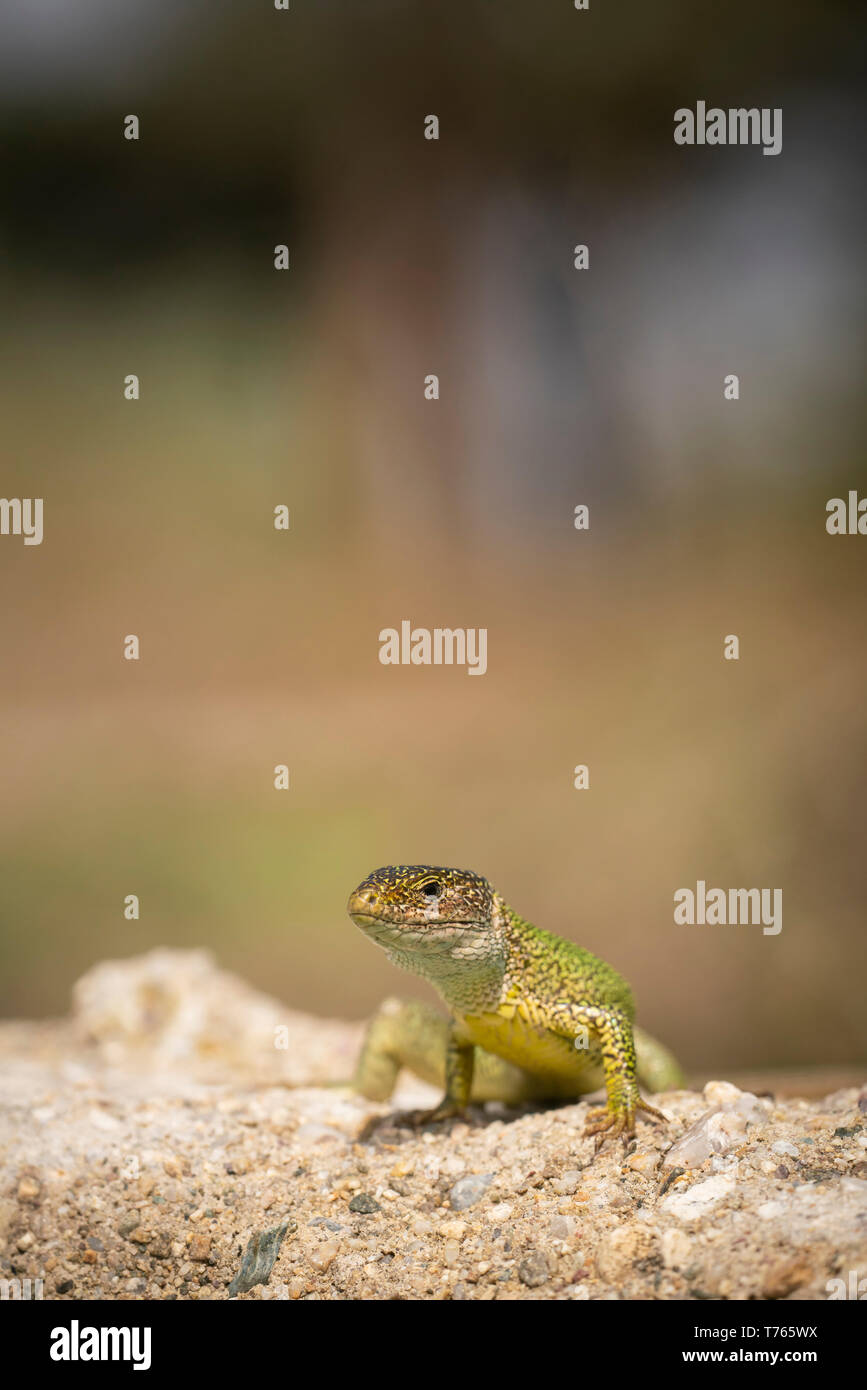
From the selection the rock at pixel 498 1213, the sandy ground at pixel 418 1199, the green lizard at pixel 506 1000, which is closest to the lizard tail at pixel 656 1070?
A: the green lizard at pixel 506 1000

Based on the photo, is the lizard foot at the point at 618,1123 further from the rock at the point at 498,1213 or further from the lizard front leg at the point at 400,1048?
the lizard front leg at the point at 400,1048

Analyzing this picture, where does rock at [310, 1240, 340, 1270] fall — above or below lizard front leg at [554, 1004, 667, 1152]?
below

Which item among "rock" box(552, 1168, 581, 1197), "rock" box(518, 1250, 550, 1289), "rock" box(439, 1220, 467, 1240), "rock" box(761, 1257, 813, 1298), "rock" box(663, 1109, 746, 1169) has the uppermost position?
"rock" box(663, 1109, 746, 1169)

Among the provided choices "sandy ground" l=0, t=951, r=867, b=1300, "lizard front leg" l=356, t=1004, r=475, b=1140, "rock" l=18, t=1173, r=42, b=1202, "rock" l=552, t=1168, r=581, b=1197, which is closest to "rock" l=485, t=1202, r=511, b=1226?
"sandy ground" l=0, t=951, r=867, b=1300

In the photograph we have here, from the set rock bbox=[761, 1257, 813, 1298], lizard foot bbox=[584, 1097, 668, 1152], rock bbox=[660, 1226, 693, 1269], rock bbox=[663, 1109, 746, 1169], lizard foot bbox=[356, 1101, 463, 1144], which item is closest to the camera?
rock bbox=[761, 1257, 813, 1298]

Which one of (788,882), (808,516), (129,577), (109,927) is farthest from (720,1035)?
(129,577)

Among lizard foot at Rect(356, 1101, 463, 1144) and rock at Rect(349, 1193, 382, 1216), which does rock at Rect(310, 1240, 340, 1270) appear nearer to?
rock at Rect(349, 1193, 382, 1216)
